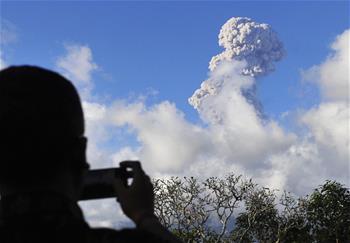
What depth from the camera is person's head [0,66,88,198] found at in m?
1.21

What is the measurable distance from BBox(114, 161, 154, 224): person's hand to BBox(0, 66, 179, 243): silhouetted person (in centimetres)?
14

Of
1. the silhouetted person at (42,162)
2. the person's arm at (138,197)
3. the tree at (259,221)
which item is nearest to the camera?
the silhouetted person at (42,162)

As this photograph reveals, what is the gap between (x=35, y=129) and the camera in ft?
3.96

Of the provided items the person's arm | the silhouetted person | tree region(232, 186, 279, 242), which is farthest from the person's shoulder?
tree region(232, 186, 279, 242)

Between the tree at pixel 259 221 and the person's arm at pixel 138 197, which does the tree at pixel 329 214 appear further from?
the person's arm at pixel 138 197

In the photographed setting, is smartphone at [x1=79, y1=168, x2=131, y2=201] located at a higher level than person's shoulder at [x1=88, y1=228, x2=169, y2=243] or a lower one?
higher

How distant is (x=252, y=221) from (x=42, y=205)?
138ft

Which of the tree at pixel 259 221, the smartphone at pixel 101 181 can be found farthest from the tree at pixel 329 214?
the smartphone at pixel 101 181

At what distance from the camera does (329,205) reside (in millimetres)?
43250

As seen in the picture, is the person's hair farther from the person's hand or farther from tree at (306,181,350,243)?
tree at (306,181,350,243)

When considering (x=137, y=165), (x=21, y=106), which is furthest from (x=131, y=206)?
(x=21, y=106)

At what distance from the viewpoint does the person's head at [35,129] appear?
1.21 m

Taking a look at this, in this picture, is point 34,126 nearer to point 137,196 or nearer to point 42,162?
point 42,162

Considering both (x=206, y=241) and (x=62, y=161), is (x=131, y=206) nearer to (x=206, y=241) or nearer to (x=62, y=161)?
(x=62, y=161)
